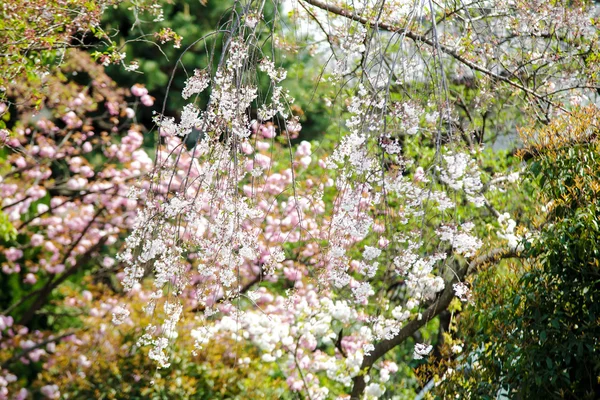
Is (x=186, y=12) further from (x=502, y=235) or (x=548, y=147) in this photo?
(x=548, y=147)

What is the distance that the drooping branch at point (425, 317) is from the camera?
432 cm

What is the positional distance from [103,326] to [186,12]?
6246 mm

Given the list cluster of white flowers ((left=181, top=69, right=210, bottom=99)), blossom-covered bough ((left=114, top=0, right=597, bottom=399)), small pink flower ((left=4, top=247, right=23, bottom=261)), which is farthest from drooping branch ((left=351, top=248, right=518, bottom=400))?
small pink flower ((left=4, top=247, right=23, bottom=261))

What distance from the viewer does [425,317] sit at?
16.6 ft

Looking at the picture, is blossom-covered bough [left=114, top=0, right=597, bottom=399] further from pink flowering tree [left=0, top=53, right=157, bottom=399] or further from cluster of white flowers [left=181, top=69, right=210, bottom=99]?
pink flowering tree [left=0, top=53, right=157, bottom=399]

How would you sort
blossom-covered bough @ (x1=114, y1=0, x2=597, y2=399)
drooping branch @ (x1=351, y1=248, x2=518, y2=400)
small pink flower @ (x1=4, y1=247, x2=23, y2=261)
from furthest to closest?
small pink flower @ (x1=4, y1=247, x2=23, y2=261) < drooping branch @ (x1=351, y1=248, x2=518, y2=400) < blossom-covered bough @ (x1=114, y1=0, x2=597, y2=399)

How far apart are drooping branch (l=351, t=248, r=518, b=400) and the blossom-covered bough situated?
15 millimetres

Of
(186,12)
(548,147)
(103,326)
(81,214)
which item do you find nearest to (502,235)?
(548,147)

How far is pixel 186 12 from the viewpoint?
11.4m

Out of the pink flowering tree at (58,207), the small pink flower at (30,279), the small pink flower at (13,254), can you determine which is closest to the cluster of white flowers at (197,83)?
the pink flowering tree at (58,207)

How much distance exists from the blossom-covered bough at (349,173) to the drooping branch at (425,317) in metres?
0.02

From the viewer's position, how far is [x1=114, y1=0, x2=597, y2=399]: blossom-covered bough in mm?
2529

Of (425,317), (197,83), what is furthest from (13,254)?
(197,83)

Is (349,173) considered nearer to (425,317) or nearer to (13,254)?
(425,317)
